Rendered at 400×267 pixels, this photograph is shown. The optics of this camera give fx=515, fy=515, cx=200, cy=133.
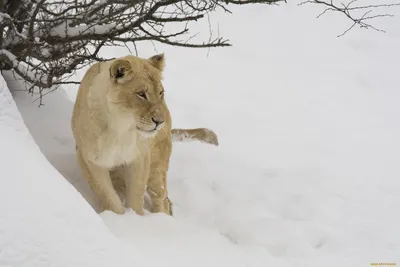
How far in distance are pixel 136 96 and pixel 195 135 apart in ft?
5.09

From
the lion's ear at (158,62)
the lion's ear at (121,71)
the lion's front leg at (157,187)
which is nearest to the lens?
the lion's ear at (121,71)

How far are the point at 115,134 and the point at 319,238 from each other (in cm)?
205

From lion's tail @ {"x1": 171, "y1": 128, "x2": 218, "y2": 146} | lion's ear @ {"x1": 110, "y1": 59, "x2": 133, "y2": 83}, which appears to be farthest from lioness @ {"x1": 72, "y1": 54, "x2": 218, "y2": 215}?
lion's tail @ {"x1": 171, "y1": 128, "x2": 218, "y2": 146}

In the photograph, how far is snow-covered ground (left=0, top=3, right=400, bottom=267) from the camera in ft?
9.50

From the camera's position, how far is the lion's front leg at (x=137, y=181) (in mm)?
4336

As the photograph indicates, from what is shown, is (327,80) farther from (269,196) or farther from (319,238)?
(319,238)

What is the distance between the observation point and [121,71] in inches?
155

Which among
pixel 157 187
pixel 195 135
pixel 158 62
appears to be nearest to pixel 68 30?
pixel 158 62

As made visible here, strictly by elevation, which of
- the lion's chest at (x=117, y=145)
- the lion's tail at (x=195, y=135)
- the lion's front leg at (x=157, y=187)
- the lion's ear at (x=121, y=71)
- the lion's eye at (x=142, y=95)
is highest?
the lion's ear at (x=121, y=71)

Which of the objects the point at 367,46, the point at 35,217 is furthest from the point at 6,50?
the point at 367,46

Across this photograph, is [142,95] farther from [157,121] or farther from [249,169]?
[249,169]

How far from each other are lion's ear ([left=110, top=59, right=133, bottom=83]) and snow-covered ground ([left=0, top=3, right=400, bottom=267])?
836 mm

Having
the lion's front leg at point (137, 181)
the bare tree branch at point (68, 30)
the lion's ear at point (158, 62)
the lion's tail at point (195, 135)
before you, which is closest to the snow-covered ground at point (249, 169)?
the lion's front leg at point (137, 181)

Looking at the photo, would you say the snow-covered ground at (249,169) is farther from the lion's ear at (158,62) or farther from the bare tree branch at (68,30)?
the lion's ear at (158,62)
